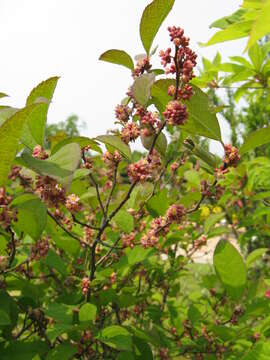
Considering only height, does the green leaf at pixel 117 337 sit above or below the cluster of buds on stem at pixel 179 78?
below

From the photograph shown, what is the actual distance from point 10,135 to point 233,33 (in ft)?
3.11

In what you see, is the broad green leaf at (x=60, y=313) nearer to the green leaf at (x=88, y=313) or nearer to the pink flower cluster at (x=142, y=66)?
the green leaf at (x=88, y=313)

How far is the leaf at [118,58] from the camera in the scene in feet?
3.56

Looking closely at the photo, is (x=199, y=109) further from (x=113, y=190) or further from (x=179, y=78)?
(x=113, y=190)

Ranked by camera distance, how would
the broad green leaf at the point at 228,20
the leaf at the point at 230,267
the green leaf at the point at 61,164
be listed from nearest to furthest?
1. the green leaf at the point at 61,164
2. the leaf at the point at 230,267
3. the broad green leaf at the point at 228,20

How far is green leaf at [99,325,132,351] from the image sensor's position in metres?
1.20

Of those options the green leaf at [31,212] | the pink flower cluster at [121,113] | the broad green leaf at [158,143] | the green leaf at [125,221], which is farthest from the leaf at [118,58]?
the green leaf at [125,221]

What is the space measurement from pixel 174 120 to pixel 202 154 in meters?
0.30

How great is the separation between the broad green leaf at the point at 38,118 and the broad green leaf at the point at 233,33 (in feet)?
2.20

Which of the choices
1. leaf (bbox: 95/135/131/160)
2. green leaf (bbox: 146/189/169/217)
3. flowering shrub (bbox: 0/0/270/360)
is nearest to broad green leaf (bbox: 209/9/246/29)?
flowering shrub (bbox: 0/0/270/360)

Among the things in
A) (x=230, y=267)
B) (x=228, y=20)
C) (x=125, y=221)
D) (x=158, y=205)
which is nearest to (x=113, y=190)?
(x=125, y=221)

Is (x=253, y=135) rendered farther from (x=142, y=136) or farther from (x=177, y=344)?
(x=177, y=344)

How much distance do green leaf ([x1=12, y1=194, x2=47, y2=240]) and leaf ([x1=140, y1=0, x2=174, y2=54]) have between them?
565 mm

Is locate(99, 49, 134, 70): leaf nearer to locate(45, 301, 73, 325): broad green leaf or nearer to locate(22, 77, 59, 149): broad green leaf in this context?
locate(22, 77, 59, 149): broad green leaf
